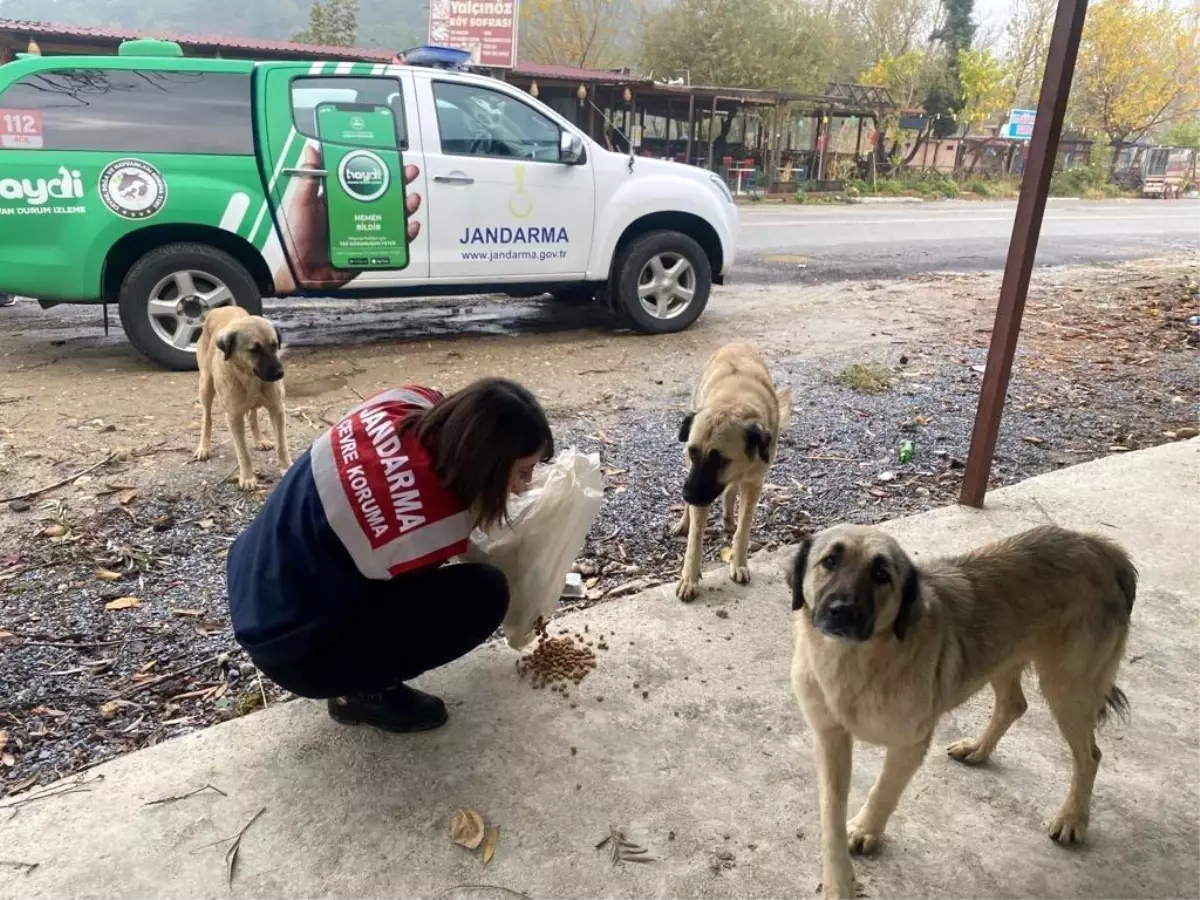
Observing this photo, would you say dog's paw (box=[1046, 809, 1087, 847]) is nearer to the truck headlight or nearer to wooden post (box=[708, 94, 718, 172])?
the truck headlight

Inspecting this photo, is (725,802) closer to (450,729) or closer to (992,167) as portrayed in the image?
(450,729)

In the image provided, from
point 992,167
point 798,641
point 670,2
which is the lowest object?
point 798,641

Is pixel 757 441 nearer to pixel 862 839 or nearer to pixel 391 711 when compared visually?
pixel 862 839

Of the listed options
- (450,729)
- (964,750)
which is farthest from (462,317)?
(964,750)

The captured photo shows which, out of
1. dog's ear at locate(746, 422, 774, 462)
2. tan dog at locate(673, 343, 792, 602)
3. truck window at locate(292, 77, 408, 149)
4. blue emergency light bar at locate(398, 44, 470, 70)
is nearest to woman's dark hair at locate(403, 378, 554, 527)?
tan dog at locate(673, 343, 792, 602)

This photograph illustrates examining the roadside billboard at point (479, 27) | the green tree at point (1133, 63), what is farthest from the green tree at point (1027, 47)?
the roadside billboard at point (479, 27)

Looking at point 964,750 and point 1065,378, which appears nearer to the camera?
point 964,750

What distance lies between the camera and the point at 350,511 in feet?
7.39

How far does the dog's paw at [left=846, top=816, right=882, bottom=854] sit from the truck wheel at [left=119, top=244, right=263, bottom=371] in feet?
19.1

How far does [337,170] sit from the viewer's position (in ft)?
21.4

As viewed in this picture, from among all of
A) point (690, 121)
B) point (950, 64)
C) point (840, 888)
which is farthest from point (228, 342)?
point (950, 64)

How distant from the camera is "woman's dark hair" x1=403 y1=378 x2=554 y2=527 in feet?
7.41

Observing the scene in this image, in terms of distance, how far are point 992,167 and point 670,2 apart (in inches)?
721

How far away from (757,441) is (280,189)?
15.6 feet
